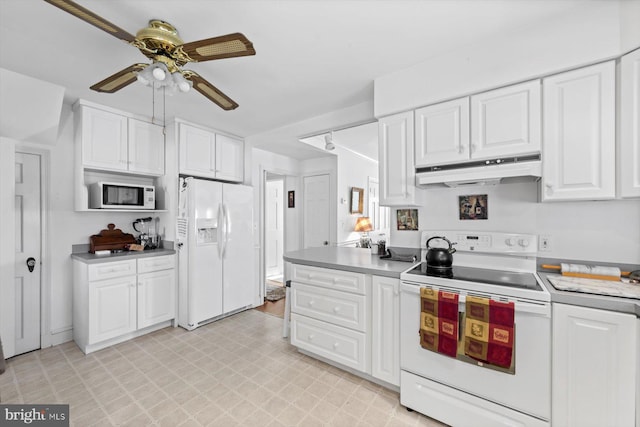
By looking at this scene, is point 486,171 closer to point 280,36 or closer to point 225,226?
point 280,36

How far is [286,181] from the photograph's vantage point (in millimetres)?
5070

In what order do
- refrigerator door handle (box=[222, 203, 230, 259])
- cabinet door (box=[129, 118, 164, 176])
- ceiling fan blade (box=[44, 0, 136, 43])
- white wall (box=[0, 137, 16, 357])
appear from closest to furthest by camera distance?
ceiling fan blade (box=[44, 0, 136, 43]), white wall (box=[0, 137, 16, 357]), cabinet door (box=[129, 118, 164, 176]), refrigerator door handle (box=[222, 203, 230, 259])

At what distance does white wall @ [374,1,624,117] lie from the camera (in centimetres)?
152

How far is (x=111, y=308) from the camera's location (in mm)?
2707

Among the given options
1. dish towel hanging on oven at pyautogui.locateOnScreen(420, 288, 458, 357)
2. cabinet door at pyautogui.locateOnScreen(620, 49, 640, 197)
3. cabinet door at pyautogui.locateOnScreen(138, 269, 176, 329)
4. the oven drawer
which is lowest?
the oven drawer

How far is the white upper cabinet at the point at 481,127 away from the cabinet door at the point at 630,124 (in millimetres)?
374

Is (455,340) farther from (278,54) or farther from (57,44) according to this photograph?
(57,44)

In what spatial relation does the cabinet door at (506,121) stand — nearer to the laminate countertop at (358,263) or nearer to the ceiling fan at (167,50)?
the laminate countertop at (358,263)

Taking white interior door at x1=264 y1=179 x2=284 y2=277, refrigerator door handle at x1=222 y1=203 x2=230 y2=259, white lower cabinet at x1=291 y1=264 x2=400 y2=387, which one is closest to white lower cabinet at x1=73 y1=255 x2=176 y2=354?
refrigerator door handle at x1=222 y1=203 x2=230 y2=259

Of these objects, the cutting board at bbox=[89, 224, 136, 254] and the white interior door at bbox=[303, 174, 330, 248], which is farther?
the white interior door at bbox=[303, 174, 330, 248]

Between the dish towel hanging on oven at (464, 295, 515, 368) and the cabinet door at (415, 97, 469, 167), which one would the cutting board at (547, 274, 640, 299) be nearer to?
the dish towel hanging on oven at (464, 295, 515, 368)

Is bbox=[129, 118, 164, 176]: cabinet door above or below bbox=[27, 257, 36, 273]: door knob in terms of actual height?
above

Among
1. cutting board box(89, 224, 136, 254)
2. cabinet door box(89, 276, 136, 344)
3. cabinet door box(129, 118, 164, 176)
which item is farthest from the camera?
cabinet door box(129, 118, 164, 176)

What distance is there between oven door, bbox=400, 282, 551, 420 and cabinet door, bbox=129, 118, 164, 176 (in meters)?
3.50
